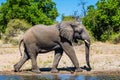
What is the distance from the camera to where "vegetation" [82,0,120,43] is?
55406 mm

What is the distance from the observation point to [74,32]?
22469mm

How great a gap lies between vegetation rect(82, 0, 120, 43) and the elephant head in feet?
105

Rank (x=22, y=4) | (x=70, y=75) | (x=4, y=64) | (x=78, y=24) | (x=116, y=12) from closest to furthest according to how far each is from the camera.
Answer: (x=70, y=75) < (x=78, y=24) < (x=4, y=64) < (x=116, y=12) < (x=22, y=4)

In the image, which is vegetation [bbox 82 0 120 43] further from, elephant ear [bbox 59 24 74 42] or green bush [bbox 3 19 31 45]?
elephant ear [bbox 59 24 74 42]

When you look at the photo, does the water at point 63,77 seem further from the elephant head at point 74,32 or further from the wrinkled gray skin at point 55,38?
the elephant head at point 74,32

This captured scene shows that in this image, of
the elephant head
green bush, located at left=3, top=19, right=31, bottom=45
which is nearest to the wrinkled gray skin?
the elephant head

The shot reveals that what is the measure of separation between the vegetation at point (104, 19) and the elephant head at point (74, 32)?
32.1 m

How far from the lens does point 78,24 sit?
22.5 m

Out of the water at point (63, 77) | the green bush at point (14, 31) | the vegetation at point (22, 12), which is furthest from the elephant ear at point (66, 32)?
the vegetation at point (22, 12)

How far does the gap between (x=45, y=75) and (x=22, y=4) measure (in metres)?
40.9

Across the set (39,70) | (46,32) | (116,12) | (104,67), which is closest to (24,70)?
(39,70)

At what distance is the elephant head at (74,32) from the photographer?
22.1 m

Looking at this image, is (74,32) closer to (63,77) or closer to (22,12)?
(63,77)

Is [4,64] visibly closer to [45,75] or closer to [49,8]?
[45,75]
